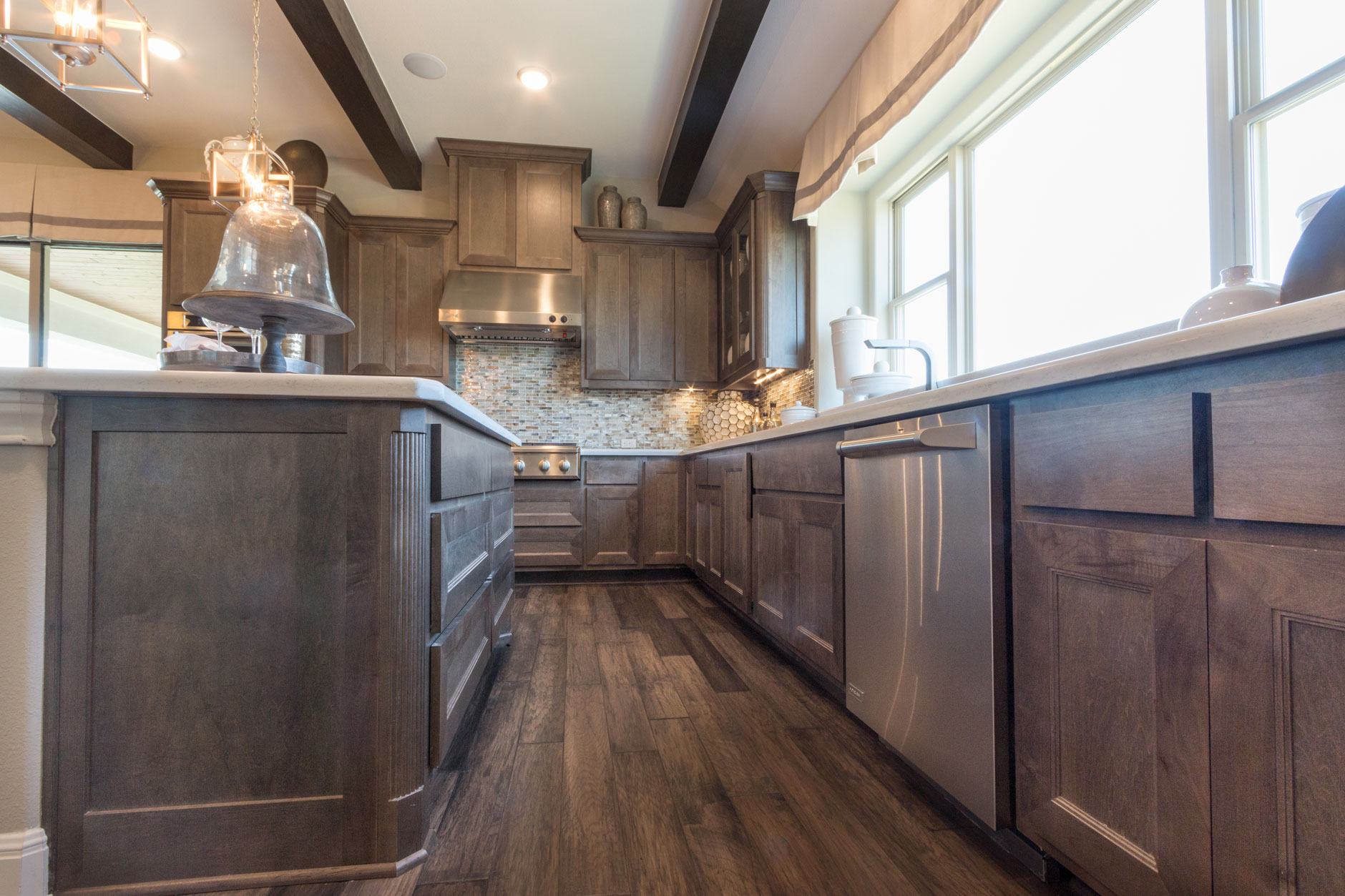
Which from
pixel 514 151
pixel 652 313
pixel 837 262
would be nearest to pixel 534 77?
pixel 514 151

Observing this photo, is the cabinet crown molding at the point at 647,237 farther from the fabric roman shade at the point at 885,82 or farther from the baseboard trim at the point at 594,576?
the baseboard trim at the point at 594,576

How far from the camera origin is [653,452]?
390cm

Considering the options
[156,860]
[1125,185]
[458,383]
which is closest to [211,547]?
[156,860]

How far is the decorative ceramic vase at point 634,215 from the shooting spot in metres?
4.26

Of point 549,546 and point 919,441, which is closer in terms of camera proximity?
point 919,441

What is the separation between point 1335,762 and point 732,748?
3.64 ft

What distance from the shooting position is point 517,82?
3.29 m

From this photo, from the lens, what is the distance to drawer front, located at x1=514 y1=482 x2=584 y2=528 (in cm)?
375

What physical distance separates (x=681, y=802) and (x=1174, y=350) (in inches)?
45.4

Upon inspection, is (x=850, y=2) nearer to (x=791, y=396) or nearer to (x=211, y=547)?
(x=791, y=396)

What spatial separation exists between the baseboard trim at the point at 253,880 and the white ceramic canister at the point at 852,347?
7.53ft

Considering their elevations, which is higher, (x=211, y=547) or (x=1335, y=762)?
(x=211, y=547)

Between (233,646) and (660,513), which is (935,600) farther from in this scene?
(660,513)

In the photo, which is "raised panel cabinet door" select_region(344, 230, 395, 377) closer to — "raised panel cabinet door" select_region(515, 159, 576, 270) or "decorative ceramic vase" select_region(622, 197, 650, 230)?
"raised panel cabinet door" select_region(515, 159, 576, 270)
